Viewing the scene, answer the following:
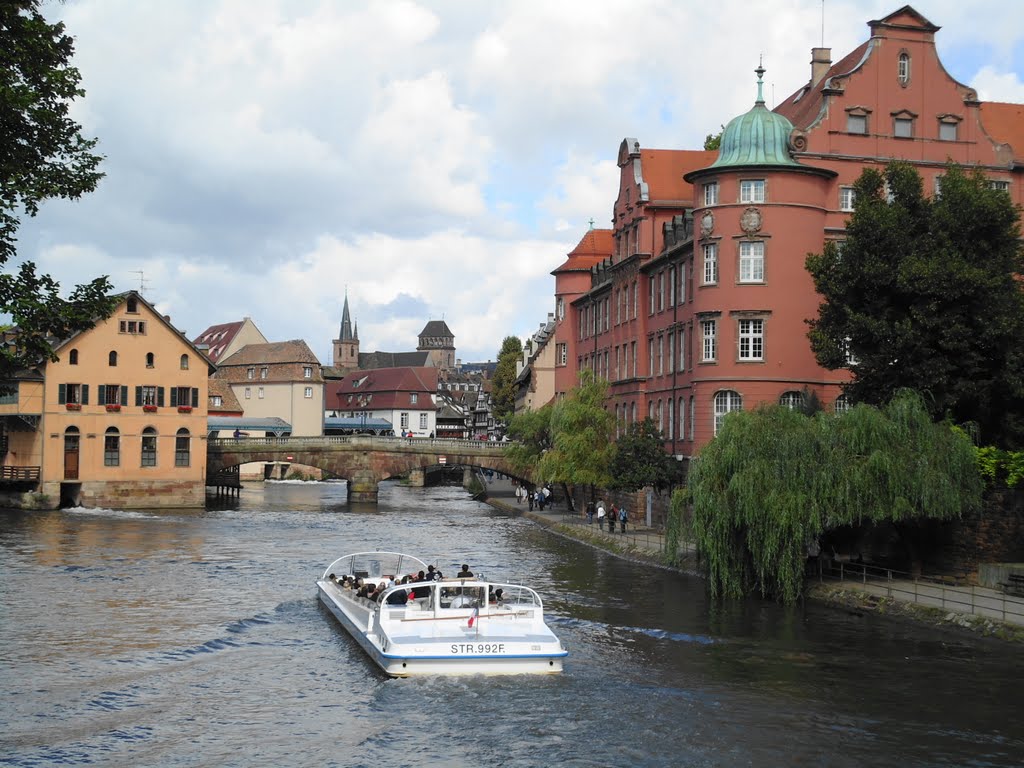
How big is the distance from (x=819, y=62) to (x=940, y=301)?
29.0 metres

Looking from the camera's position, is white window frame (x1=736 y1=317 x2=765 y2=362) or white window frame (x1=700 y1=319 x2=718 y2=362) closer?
white window frame (x1=736 y1=317 x2=765 y2=362)

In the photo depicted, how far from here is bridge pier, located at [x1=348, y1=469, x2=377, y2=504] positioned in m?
94.1

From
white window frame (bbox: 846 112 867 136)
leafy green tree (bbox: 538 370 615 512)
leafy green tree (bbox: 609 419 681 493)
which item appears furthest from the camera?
leafy green tree (bbox: 538 370 615 512)

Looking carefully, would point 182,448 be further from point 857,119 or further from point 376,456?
point 857,119

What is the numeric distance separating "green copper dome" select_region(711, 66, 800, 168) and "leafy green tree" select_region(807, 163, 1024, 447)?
11675 millimetres

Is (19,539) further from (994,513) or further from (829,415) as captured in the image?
(994,513)

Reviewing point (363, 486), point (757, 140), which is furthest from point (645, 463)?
point (363, 486)

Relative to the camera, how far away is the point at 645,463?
2350 inches

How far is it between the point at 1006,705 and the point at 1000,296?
18498 mm

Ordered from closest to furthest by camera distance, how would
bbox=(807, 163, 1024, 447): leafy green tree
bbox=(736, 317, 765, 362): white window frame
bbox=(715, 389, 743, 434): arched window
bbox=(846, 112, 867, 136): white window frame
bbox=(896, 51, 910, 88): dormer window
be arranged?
bbox=(807, 163, 1024, 447): leafy green tree, bbox=(736, 317, 765, 362): white window frame, bbox=(715, 389, 743, 434): arched window, bbox=(896, 51, 910, 88): dormer window, bbox=(846, 112, 867, 136): white window frame

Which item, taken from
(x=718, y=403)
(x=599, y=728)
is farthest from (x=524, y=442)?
(x=599, y=728)

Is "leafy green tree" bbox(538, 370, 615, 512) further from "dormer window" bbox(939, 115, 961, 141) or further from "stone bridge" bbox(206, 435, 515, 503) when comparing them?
"dormer window" bbox(939, 115, 961, 141)

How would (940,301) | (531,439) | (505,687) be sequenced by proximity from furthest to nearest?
(531,439) < (940,301) < (505,687)

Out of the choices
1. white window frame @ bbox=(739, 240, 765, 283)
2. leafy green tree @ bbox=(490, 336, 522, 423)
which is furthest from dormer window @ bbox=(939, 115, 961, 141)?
leafy green tree @ bbox=(490, 336, 522, 423)
